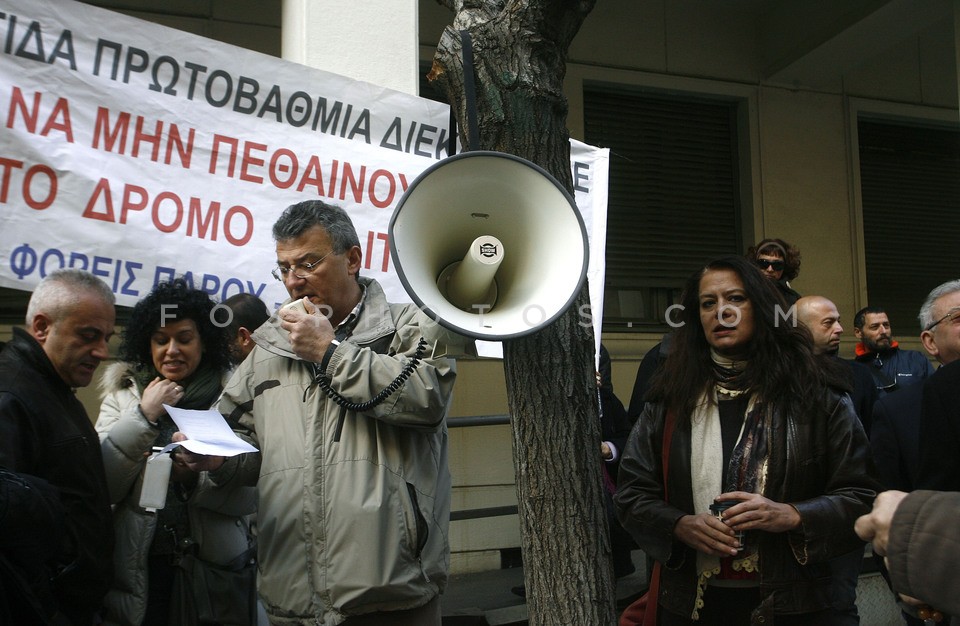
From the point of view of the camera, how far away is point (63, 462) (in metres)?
2.78

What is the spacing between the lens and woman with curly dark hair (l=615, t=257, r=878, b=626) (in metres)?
2.85

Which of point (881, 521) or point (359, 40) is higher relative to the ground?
point (359, 40)

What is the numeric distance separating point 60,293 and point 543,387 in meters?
1.47

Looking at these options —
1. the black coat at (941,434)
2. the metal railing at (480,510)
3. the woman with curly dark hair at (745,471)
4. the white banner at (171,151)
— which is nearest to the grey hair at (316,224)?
the white banner at (171,151)

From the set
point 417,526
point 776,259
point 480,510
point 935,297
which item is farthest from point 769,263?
point 417,526

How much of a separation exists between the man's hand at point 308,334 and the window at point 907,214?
6.67 metres

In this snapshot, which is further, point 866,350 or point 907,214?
point 907,214

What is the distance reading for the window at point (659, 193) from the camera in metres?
7.70

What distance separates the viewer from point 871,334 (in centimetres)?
606

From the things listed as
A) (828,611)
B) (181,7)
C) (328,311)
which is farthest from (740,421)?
(181,7)

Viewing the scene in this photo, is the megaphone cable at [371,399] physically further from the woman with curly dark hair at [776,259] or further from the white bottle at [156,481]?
the woman with curly dark hair at [776,259]

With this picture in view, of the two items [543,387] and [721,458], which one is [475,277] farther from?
[721,458]

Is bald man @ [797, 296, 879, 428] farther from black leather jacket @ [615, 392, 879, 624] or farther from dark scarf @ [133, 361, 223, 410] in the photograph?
dark scarf @ [133, 361, 223, 410]

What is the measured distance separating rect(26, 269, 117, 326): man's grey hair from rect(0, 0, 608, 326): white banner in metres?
0.78
